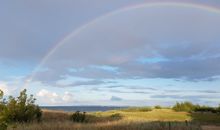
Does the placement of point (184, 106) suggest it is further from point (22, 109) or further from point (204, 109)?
Result: point (22, 109)

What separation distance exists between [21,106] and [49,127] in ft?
28.1

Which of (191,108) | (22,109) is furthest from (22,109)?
(191,108)

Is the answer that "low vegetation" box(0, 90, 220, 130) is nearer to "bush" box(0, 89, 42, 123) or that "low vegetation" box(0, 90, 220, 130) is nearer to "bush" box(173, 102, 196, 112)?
"bush" box(0, 89, 42, 123)

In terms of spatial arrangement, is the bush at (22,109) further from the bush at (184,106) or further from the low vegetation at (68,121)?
the bush at (184,106)

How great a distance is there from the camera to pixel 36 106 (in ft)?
98.3

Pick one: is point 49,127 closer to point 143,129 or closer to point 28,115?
point 143,129

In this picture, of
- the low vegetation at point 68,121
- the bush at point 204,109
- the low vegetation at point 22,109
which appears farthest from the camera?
the bush at point 204,109

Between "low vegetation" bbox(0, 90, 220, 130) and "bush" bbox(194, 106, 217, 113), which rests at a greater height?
"bush" bbox(194, 106, 217, 113)

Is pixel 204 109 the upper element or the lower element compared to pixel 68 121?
upper

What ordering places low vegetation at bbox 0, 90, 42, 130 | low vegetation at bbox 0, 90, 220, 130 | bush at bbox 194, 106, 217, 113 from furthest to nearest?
bush at bbox 194, 106, 217, 113
low vegetation at bbox 0, 90, 42, 130
low vegetation at bbox 0, 90, 220, 130

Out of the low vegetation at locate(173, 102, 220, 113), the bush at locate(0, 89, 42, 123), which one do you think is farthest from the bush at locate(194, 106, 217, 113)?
the bush at locate(0, 89, 42, 123)

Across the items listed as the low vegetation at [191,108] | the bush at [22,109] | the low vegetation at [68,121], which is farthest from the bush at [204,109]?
the bush at [22,109]

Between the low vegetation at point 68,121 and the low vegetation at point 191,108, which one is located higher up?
the low vegetation at point 191,108

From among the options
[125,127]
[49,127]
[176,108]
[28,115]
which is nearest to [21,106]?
[28,115]
